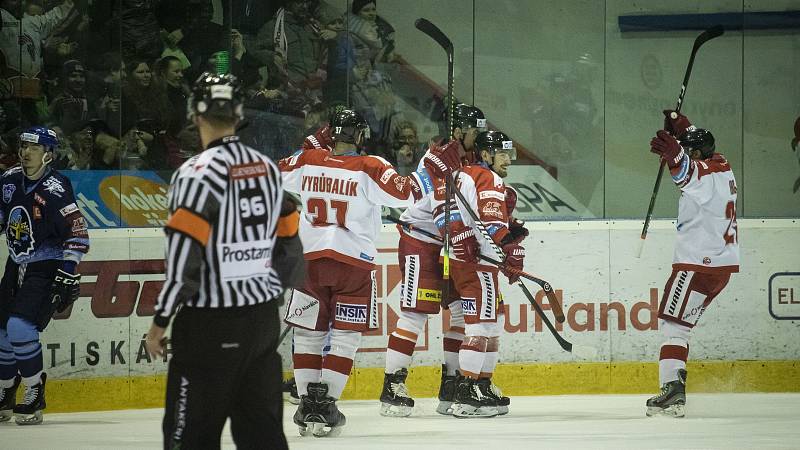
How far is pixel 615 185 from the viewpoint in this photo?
8445 millimetres

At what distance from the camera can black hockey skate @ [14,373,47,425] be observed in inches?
249

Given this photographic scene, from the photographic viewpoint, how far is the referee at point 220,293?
3.37m

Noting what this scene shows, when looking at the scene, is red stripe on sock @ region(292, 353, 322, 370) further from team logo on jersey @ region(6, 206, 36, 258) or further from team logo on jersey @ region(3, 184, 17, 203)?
team logo on jersey @ region(3, 184, 17, 203)

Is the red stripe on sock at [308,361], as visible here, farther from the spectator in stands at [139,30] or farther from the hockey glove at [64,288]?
the spectator in stands at [139,30]

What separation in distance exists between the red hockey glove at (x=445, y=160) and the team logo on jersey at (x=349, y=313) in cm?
96

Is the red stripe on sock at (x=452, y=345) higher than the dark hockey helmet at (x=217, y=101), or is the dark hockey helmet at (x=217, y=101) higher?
the dark hockey helmet at (x=217, y=101)

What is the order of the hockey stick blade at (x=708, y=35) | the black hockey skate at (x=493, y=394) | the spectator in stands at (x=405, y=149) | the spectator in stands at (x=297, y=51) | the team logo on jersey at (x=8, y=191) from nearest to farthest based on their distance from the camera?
1. the team logo on jersey at (x=8, y=191)
2. the black hockey skate at (x=493, y=394)
3. the hockey stick blade at (x=708, y=35)
4. the spectator in stands at (x=297, y=51)
5. the spectator in stands at (x=405, y=149)

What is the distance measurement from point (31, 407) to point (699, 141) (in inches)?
142

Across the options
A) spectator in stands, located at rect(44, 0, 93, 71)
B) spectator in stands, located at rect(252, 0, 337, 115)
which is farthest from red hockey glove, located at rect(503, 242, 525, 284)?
spectator in stands, located at rect(44, 0, 93, 71)

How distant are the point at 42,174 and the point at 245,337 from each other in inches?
131

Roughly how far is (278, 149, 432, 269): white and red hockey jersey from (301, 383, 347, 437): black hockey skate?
1.98 feet

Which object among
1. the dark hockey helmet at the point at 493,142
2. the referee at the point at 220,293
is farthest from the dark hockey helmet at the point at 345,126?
the referee at the point at 220,293

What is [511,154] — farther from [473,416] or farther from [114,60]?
[114,60]

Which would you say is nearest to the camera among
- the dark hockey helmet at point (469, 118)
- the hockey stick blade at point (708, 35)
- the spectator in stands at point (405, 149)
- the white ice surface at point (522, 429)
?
the white ice surface at point (522, 429)
